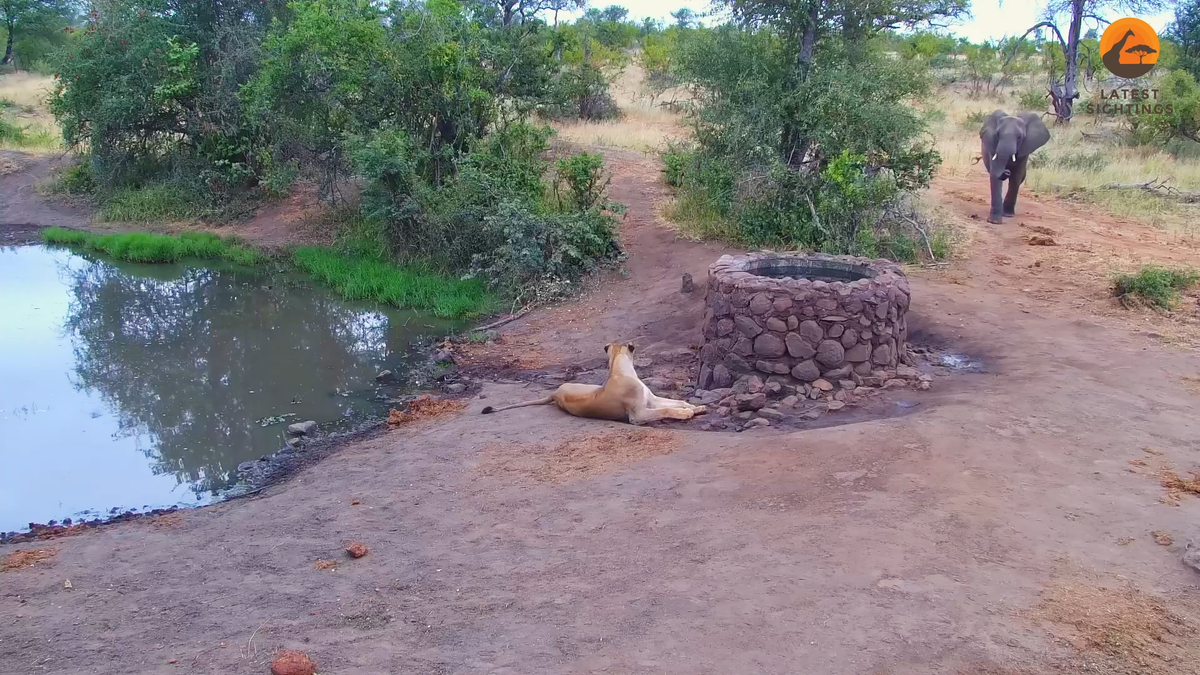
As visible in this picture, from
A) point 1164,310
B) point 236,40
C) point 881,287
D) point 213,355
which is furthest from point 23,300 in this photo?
point 1164,310

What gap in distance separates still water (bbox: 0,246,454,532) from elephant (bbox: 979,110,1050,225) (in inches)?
322

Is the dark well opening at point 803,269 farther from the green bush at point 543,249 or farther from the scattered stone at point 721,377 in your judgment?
the green bush at point 543,249

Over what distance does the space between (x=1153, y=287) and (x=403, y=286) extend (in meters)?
8.87

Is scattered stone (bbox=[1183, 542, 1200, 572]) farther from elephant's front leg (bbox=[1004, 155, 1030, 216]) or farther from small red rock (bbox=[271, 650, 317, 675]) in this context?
elephant's front leg (bbox=[1004, 155, 1030, 216])

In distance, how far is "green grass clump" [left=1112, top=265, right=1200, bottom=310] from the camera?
28.7 feet

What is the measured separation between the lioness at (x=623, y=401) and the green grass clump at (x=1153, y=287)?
5.02m

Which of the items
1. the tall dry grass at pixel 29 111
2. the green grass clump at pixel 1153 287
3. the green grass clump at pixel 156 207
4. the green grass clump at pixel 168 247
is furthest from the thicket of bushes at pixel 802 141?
the tall dry grass at pixel 29 111

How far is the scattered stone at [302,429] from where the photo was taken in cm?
780

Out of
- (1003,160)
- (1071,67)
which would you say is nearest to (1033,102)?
(1071,67)

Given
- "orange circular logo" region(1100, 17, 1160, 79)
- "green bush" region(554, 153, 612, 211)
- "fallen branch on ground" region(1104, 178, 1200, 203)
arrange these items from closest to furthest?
"green bush" region(554, 153, 612, 211), "fallen branch on ground" region(1104, 178, 1200, 203), "orange circular logo" region(1100, 17, 1160, 79)

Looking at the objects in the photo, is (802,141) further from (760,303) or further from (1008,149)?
(760,303)

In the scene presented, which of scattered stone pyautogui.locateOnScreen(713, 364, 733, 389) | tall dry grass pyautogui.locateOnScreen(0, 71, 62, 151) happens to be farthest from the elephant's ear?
tall dry grass pyautogui.locateOnScreen(0, 71, 62, 151)

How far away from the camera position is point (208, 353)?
10.2 meters

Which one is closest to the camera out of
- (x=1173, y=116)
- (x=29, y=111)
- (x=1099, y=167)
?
(x=1099, y=167)
